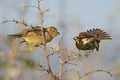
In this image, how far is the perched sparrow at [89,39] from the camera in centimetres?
378

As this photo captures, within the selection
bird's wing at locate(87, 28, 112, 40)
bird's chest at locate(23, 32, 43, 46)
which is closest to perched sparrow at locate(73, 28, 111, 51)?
bird's wing at locate(87, 28, 112, 40)

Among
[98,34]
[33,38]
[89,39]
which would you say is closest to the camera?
[89,39]

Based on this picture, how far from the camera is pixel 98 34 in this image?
398cm

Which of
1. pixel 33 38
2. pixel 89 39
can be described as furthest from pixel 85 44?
pixel 33 38

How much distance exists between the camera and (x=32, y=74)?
16.4ft

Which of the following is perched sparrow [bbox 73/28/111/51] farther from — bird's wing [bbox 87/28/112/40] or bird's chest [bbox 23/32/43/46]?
bird's chest [bbox 23/32/43/46]

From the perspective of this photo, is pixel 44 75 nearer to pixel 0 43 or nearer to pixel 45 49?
pixel 45 49

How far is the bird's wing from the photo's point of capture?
3.87 m

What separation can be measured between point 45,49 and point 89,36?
106 centimetres

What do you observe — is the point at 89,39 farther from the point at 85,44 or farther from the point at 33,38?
the point at 33,38

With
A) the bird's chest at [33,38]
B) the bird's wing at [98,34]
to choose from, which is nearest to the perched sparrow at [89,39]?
the bird's wing at [98,34]

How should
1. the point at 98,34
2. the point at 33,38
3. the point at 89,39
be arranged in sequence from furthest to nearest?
the point at 33,38 → the point at 98,34 → the point at 89,39

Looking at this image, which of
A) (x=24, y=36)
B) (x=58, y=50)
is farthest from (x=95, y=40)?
(x=24, y=36)

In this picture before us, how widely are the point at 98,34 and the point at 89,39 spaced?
A: 0.19 m
